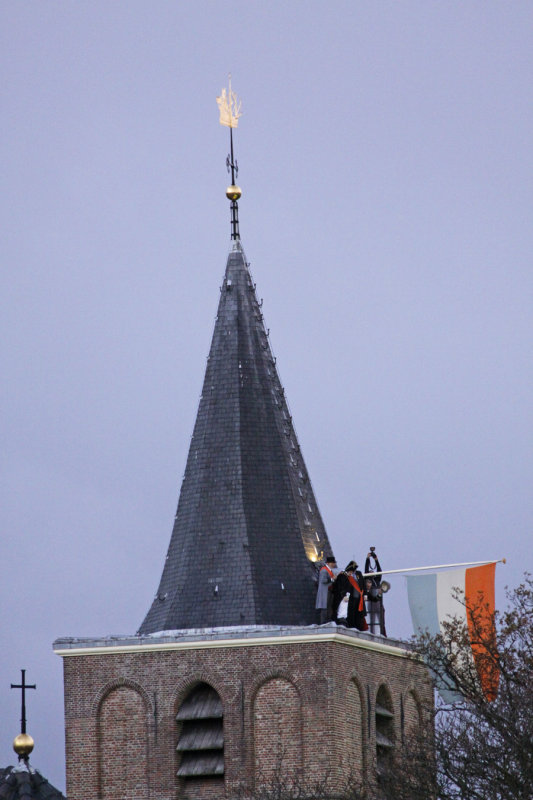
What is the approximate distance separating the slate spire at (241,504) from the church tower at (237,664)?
0.12 feet

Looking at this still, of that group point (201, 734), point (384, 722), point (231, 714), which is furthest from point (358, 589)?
point (201, 734)

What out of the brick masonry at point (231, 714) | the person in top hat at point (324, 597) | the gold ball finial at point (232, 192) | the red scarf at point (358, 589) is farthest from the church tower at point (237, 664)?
the gold ball finial at point (232, 192)

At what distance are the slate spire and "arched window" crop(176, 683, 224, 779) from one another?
1.83m

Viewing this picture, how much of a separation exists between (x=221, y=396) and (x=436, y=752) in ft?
42.0

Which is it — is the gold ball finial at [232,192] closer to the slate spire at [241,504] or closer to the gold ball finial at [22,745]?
the slate spire at [241,504]

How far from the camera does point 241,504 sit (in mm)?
73812

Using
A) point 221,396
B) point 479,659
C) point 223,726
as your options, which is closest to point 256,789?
point 223,726

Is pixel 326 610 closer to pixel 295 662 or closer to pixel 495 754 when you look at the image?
pixel 295 662

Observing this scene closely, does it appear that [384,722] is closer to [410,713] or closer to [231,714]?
[410,713]

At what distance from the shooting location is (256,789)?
70125 mm

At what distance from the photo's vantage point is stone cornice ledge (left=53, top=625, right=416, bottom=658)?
7119 centimetres

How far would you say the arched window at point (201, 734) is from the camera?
7112 centimetres

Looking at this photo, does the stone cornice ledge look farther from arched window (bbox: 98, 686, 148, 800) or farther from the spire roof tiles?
arched window (bbox: 98, 686, 148, 800)

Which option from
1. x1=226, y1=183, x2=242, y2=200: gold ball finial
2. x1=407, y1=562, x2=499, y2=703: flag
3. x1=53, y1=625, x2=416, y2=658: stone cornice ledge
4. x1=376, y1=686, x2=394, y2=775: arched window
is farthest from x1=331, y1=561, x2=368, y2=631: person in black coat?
x1=226, y1=183, x2=242, y2=200: gold ball finial
